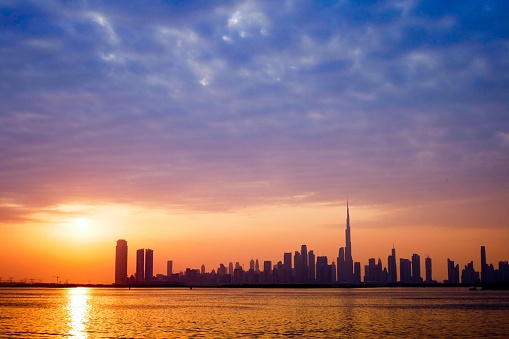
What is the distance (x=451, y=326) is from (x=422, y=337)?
1593 centimetres

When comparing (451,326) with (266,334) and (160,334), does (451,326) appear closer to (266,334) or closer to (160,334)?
(266,334)

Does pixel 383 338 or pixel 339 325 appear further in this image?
pixel 339 325

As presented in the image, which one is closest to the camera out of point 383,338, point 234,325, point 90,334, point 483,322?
point 383,338

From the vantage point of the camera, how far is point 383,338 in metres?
63.7

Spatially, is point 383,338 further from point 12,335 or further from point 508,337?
point 12,335

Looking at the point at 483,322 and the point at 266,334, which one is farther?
the point at 483,322

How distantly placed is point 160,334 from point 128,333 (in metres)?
4.40

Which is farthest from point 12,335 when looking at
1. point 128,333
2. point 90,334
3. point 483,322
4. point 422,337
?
point 483,322

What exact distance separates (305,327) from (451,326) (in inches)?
774

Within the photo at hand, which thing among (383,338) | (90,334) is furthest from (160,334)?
(383,338)

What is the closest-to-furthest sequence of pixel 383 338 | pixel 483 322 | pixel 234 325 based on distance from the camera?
pixel 383 338
pixel 234 325
pixel 483 322

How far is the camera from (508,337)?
209 feet

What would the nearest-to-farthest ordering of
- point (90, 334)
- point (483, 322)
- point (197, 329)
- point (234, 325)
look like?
point (90, 334), point (197, 329), point (234, 325), point (483, 322)

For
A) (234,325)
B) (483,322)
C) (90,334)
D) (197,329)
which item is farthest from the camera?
(483,322)
